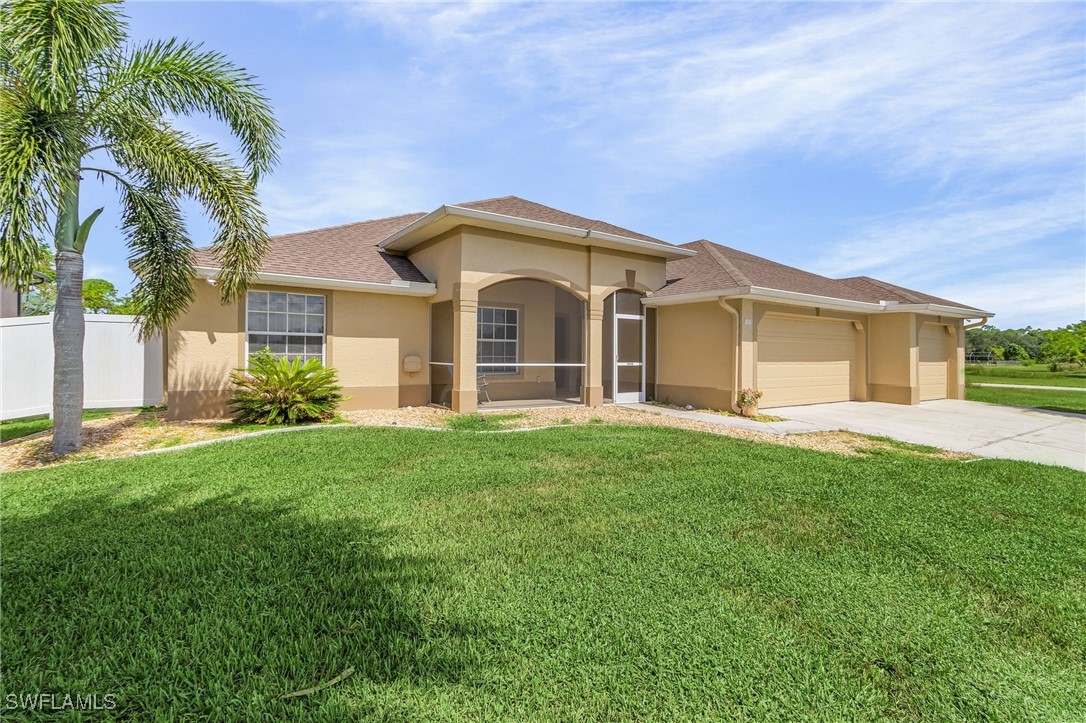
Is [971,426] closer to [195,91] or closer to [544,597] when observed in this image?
[544,597]

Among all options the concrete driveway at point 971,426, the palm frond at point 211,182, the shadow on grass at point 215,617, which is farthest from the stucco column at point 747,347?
the palm frond at point 211,182

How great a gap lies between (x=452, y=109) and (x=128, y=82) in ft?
19.7

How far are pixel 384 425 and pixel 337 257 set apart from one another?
5.48m

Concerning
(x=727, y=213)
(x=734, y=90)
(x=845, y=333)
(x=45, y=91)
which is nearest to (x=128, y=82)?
(x=45, y=91)

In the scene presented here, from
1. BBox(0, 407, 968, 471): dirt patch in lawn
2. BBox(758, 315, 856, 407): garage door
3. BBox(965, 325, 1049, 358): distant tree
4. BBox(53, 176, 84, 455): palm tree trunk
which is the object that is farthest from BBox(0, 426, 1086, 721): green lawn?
BBox(965, 325, 1049, 358): distant tree

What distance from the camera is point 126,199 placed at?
814 centimetres

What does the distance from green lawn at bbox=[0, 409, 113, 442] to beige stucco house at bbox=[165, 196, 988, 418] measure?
2.08 metres

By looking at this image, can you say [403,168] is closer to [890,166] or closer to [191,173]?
[191,173]

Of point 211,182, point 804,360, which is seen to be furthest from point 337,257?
point 804,360

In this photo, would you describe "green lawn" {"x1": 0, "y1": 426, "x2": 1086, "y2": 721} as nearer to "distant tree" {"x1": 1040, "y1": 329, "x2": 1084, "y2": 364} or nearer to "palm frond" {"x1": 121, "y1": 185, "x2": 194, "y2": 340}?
"palm frond" {"x1": 121, "y1": 185, "x2": 194, "y2": 340}

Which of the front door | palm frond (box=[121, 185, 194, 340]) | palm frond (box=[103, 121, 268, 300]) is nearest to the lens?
palm frond (box=[103, 121, 268, 300])

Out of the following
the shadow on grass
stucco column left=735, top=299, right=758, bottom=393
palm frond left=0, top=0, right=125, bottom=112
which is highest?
palm frond left=0, top=0, right=125, bottom=112

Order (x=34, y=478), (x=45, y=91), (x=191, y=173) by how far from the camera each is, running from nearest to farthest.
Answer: (x=34, y=478), (x=45, y=91), (x=191, y=173)

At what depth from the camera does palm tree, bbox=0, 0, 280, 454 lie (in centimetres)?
595
